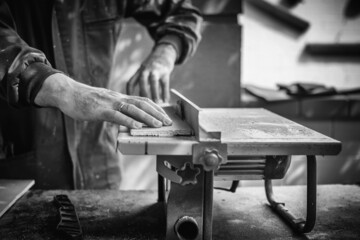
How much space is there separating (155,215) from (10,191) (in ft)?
2.14

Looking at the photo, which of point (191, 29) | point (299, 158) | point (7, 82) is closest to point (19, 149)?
point (7, 82)

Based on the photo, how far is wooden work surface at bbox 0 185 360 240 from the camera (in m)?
1.47

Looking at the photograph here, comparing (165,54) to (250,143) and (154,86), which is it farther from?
(250,143)

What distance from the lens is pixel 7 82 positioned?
1.56 metres

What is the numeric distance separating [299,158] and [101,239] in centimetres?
321

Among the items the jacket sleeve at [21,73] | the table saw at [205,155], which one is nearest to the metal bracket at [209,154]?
the table saw at [205,155]

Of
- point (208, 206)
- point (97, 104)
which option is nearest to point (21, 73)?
point (97, 104)

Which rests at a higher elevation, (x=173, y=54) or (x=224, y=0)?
(x=224, y=0)

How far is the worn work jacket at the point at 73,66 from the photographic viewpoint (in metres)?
2.24

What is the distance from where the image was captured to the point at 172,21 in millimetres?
2451

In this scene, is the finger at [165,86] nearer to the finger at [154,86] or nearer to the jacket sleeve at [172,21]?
the finger at [154,86]

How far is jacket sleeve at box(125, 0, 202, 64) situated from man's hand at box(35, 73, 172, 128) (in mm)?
959

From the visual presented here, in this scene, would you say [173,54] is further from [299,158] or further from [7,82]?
[299,158]

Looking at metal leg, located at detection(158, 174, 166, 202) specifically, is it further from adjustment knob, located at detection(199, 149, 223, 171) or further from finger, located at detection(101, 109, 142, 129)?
adjustment knob, located at detection(199, 149, 223, 171)
